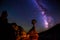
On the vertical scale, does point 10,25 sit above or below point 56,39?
above

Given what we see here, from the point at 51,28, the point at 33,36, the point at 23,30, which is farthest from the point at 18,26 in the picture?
the point at 51,28

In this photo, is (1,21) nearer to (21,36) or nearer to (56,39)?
(21,36)

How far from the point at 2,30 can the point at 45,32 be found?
1.71 m

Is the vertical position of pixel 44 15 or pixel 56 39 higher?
pixel 44 15

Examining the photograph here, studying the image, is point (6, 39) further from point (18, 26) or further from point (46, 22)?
point (46, 22)

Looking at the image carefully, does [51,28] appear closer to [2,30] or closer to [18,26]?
[18,26]

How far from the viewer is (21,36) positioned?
7.74m

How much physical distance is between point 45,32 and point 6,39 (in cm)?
157

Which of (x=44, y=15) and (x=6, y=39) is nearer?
(x=6, y=39)

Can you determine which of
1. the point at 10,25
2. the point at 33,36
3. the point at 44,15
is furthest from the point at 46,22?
the point at 10,25

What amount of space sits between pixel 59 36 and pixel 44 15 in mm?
1070

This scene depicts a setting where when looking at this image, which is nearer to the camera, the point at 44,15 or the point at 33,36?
the point at 33,36

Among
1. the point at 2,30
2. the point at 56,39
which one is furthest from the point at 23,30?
the point at 56,39

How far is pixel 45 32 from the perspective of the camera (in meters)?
8.20
